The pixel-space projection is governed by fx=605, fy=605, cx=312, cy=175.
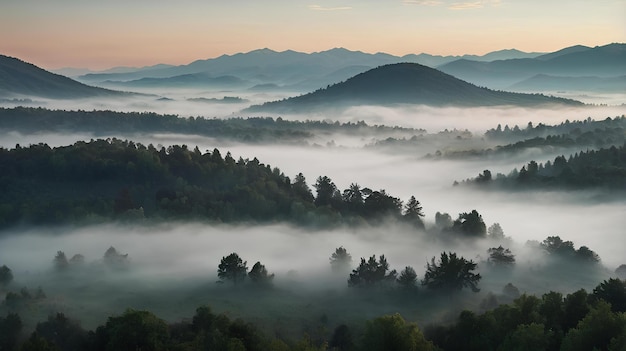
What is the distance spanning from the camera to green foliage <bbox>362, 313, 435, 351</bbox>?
57.6 metres

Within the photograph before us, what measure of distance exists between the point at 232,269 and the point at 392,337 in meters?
46.4

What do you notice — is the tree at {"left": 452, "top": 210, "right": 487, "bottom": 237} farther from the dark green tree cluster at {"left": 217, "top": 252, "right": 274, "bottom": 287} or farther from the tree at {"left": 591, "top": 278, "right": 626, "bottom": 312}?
the tree at {"left": 591, "top": 278, "right": 626, "bottom": 312}

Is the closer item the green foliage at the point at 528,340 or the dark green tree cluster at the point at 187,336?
the green foliage at the point at 528,340

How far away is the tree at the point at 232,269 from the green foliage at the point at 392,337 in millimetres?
43836

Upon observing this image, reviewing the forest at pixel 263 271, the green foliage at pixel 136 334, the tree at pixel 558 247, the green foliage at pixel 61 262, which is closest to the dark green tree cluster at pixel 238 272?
the forest at pixel 263 271

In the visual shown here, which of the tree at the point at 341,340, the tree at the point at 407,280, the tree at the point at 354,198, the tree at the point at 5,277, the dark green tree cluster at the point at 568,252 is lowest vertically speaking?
the tree at the point at 341,340

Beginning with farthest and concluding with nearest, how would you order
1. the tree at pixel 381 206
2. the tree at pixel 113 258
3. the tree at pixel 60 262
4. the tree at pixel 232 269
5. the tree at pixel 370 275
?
the tree at pixel 381 206, the tree at pixel 113 258, the tree at pixel 60 262, the tree at pixel 232 269, the tree at pixel 370 275

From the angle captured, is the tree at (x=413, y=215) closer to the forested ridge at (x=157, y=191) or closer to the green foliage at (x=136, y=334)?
the forested ridge at (x=157, y=191)

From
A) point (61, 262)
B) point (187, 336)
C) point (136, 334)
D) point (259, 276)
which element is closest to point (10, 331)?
point (136, 334)

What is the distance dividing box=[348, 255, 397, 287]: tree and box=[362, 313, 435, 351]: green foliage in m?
37.0

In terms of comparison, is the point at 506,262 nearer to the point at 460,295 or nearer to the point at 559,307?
the point at 460,295

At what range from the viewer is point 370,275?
317 ft

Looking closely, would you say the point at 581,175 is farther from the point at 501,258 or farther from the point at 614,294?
the point at 614,294

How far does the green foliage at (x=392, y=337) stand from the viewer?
189 ft
